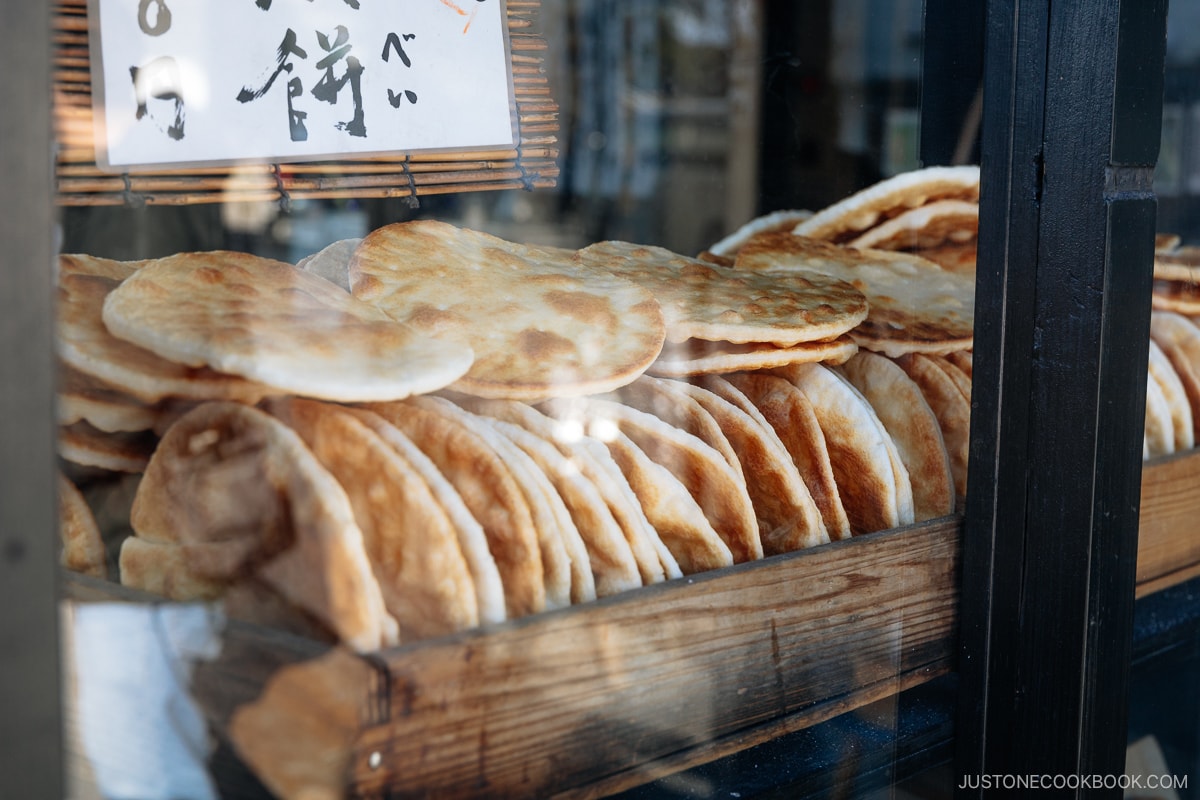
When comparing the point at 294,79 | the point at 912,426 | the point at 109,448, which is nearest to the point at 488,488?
the point at 109,448

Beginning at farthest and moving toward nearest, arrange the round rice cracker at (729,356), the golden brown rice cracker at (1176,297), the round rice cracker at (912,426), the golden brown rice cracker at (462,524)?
the golden brown rice cracker at (1176,297) → the round rice cracker at (912,426) → the round rice cracker at (729,356) → the golden brown rice cracker at (462,524)

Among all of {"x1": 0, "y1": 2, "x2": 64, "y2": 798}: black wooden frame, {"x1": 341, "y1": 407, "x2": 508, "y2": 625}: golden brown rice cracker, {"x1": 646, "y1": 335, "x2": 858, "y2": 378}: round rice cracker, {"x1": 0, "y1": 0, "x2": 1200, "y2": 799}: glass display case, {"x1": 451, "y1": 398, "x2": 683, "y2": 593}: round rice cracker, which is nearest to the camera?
{"x1": 0, "y1": 2, "x2": 64, "y2": 798}: black wooden frame

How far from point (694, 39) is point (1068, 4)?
158 centimetres

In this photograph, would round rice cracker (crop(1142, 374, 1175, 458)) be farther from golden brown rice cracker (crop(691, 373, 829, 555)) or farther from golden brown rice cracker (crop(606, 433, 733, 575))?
golden brown rice cracker (crop(606, 433, 733, 575))

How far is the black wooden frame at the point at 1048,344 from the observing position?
51.8 inches

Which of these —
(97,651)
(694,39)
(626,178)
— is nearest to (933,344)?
(97,651)

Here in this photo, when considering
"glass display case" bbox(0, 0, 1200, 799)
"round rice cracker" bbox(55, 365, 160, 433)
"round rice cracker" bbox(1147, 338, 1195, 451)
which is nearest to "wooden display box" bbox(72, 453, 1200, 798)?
"glass display case" bbox(0, 0, 1200, 799)

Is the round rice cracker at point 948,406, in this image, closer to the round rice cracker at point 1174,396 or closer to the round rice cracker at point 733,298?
the round rice cracker at point 733,298

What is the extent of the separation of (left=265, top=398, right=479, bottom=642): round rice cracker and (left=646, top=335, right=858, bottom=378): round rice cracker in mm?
315

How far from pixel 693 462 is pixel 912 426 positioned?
344 mm

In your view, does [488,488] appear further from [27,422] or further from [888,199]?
[888,199]

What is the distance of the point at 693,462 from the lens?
111 centimetres

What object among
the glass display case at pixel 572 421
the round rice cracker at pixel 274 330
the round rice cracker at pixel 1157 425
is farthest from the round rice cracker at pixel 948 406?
the round rice cracker at pixel 274 330

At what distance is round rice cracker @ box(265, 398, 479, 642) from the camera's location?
866mm
